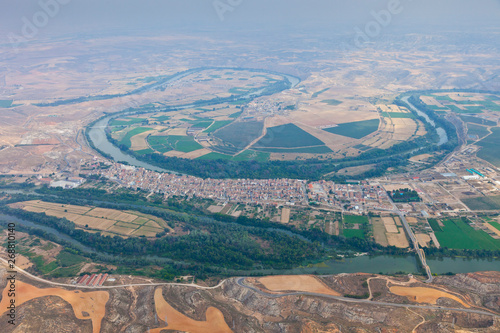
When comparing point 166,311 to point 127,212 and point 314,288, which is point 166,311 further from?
point 127,212

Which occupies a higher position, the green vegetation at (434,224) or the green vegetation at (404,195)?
the green vegetation at (404,195)

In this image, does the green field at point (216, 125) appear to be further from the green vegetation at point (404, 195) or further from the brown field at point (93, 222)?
the green vegetation at point (404, 195)

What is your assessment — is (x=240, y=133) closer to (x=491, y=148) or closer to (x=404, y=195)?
(x=404, y=195)

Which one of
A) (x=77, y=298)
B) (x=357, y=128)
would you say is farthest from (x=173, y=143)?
(x=77, y=298)

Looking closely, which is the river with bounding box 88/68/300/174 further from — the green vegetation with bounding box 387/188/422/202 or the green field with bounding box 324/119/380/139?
the green field with bounding box 324/119/380/139

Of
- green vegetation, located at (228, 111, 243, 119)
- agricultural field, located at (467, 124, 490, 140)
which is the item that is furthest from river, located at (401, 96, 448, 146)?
green vegetation, located at (228, 111, 243, 119)

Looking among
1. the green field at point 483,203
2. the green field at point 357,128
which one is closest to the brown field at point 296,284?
the green field at point 483,203

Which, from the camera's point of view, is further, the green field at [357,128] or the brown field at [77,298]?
the green field at [357,128]
